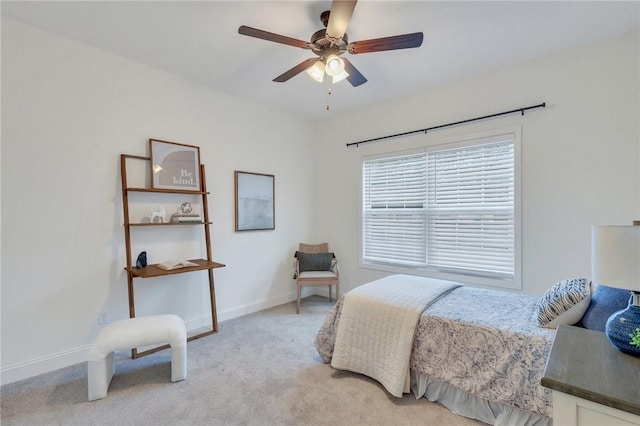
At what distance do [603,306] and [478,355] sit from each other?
0.71m

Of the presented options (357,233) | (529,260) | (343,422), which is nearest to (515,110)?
(529,260)

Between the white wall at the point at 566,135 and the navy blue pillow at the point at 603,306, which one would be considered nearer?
the navy blue pillow at the point at 603,306

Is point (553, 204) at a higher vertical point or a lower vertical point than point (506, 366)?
higher

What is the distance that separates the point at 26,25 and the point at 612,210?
4929 millimetres

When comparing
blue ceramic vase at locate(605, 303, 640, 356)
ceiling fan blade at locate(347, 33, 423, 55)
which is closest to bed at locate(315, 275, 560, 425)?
blue ceramic vase at locate(605, 303, 640, 356)

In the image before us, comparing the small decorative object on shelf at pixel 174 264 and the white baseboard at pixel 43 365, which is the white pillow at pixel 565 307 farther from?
the white baseboard at pixel 43 365

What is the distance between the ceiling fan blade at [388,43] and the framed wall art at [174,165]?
203cm

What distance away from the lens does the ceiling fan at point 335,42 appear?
1.78 m

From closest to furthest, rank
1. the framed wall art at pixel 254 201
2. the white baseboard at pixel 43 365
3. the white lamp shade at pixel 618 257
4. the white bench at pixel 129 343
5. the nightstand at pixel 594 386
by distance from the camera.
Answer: the nightstand at pixel 594 386 < the white lamp shade at pixel 618 257 < the white bench at pixel 129 343 < the white baseboard at pixel 43 365 < the framed wall art at pixel 254 201

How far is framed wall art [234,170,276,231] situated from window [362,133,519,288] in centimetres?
131

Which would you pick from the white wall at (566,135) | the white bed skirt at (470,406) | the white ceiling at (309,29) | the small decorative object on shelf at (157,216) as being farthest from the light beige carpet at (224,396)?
the white ceiling at (309,29)

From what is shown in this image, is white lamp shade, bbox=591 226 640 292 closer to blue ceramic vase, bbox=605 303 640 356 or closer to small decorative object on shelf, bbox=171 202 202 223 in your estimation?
blue ceramic vase, bbox=605 303 640 356

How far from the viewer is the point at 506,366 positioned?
5.63 feet

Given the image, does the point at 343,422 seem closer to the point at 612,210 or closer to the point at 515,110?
the point at 612,210
